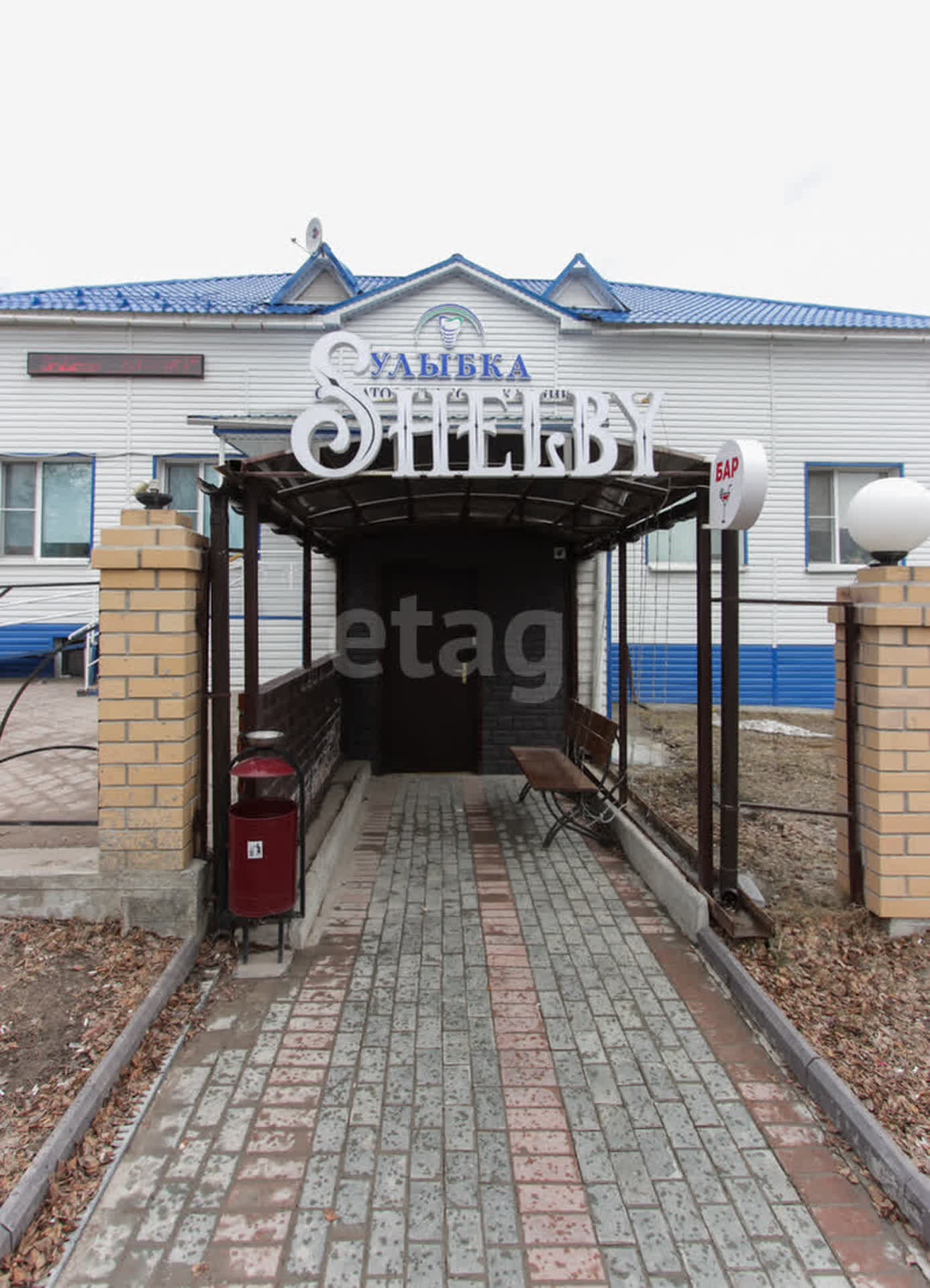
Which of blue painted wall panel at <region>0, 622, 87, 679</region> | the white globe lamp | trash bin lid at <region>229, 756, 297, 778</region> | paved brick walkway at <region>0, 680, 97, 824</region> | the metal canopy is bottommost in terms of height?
paved brick walkway at <region>0, 680, 97, 824</region>

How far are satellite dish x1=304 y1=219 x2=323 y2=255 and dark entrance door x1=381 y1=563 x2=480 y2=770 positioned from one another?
8.77 metres

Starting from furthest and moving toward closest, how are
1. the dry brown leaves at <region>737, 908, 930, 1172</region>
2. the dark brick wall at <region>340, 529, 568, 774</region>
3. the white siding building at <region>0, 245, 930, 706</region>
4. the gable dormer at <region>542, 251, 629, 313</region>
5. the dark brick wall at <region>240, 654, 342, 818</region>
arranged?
the gable dormer at <region>542, 251, 629, 313</region> < the white siding building at <region>0, 245, 930, 706</region> < the dark brick wall at <region>340, 529, 568, 774</region> < the dark brick wall at <region>240, 654, 342, 818</region> < the dry brown leaves at <region>737, 908, 930, 1172</region>

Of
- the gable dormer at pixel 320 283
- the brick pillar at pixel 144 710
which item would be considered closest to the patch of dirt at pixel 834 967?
the brick pillar at pixel 144 710

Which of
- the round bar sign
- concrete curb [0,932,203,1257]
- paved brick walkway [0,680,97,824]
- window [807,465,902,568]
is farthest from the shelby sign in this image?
window [807,465,902,568]

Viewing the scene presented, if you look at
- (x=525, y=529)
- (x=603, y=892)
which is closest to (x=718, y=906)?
(x=603, y=892)

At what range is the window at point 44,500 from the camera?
35.3ft

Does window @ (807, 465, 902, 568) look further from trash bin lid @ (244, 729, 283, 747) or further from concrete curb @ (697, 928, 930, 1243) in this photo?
trash bin lid @ (244, 729, 283, 747)

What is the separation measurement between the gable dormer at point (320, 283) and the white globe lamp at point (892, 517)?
378 inches

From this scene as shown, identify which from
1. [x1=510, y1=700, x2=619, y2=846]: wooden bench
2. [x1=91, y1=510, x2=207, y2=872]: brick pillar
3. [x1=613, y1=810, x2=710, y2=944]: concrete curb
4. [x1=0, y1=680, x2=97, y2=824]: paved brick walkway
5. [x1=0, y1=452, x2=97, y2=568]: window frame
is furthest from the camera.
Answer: [x1=0, y1=452, x2=97, y2=568]: window frame

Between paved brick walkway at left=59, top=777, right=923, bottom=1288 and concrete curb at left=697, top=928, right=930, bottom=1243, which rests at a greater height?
concrete curb at left=697, top=928, right=930, bottom=1243

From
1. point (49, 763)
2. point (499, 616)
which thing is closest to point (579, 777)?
point (499, 616)

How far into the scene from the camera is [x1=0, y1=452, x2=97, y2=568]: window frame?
1057cm

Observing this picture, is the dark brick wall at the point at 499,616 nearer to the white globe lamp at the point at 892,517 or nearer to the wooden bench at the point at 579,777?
the wooden bench at the point at 579,777

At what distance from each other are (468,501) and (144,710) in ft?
10.1
